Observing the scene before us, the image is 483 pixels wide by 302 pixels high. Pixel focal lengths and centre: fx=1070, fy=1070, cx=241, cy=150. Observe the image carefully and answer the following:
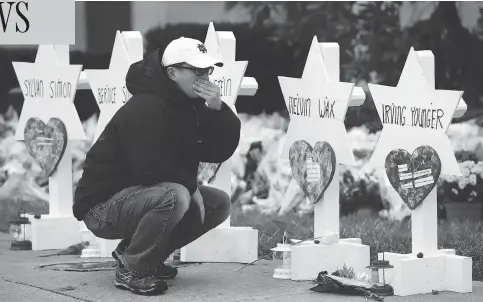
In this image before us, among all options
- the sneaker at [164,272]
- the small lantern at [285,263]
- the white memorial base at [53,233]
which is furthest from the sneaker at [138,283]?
the white memorial base at [53,233]

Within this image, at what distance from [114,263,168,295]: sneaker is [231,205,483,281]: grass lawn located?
3.98ft

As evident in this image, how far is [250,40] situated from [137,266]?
13.7 ft

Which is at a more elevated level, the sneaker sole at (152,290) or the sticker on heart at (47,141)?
the sticker on heart at (47,141)

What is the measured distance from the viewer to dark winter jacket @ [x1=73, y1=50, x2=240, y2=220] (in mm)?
5457

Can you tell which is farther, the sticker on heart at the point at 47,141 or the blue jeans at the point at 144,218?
the sticker on heart at the point at 47,141

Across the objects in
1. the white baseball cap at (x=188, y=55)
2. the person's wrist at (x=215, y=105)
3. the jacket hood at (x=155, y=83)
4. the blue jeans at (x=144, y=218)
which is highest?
the white baseball cap at (x=188, y=55)

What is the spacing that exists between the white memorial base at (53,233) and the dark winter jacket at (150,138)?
172 centimetres

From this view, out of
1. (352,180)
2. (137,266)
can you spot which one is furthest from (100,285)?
(352,180)

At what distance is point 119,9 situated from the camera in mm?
9547

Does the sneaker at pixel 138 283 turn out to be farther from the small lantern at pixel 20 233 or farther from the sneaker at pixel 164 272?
the small lantern at pixel 20 233

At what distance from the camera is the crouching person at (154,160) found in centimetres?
544

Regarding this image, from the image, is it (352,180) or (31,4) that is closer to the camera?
(31,4)

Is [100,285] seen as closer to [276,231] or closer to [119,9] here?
[276,231]

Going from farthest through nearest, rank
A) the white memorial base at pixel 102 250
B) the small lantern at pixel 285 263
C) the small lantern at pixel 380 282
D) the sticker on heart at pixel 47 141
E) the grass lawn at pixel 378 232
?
the sticker on heart at pixel 47 141 < the grass lawn at pixel 378 232 < the white memorial base at pixel 102 250 < the small lantern at pixel 285 263 < the small lantern at pixel 380 282
